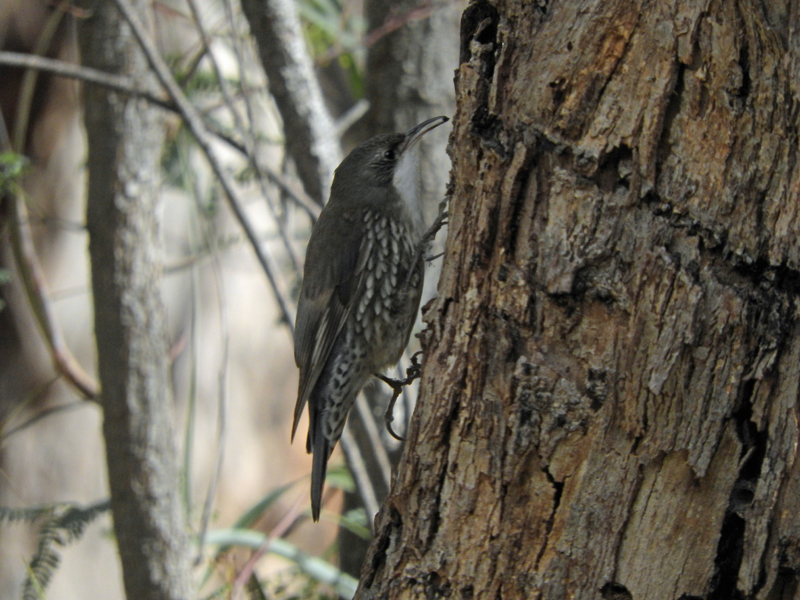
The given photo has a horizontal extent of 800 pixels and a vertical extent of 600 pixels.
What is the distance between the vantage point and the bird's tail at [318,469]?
2416 millimetres

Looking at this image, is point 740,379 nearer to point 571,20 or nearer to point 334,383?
point 571,20

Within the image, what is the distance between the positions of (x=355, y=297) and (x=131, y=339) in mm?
862

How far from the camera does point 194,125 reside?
284 cm

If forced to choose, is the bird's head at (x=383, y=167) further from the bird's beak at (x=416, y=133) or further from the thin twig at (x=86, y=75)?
the thin twig at (x=86, y=75)

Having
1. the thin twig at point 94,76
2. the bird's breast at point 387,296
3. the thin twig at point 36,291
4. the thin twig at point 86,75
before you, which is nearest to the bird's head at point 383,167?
the bird's breast at point 387,296

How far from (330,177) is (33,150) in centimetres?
214

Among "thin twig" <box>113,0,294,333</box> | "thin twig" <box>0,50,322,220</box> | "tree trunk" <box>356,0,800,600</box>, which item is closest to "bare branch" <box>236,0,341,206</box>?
"thin twig" <box>0,50,322,220</box>

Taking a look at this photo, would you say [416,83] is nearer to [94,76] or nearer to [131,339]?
[94,76]

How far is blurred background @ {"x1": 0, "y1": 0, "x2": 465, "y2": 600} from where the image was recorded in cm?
314

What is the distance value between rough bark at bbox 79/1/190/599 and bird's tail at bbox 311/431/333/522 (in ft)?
2.27

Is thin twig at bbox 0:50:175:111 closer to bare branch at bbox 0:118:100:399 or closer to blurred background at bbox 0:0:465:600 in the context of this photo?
blurred background at bbox 0:0:465:600

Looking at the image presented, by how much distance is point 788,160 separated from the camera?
52.4 inches

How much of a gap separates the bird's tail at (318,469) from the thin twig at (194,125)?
43 cm

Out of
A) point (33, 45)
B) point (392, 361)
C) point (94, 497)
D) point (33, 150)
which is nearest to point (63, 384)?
point (94, 497)
